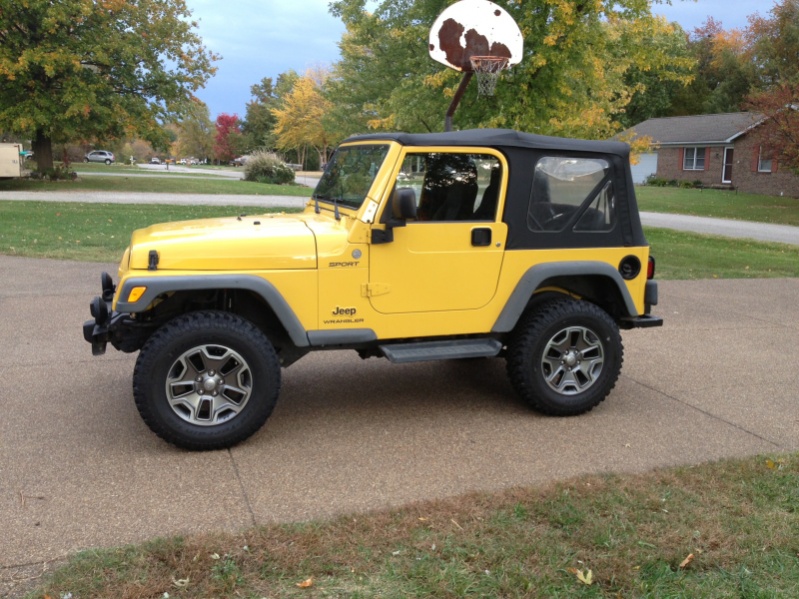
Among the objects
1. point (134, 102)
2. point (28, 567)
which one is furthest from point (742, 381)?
point (134, 102)

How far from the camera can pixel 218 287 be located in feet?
14.6

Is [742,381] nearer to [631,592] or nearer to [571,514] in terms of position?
[571,514]

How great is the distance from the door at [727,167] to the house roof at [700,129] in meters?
0.97

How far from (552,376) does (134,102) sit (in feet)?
93.8

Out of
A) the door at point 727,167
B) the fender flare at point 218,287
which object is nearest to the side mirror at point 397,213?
the fender flare at point 218,287

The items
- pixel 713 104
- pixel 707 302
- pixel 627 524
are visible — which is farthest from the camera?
pixel 713 104

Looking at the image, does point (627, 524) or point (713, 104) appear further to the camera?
point (713, 104)

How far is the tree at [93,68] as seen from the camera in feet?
89.1

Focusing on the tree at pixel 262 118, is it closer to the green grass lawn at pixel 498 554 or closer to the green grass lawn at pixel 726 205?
the green grass lawn at pixel 726 205

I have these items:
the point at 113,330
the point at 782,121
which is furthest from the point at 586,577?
the point at 782,121

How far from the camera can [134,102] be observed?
99.1ft

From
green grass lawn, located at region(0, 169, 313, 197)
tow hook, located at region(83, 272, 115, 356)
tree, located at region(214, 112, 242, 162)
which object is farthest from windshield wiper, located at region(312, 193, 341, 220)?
tree, located at region(214, 112, 242, 162)

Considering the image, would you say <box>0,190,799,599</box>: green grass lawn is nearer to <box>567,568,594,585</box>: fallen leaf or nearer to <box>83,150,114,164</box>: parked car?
<box>567,568,594,585</box>: fallen leaf

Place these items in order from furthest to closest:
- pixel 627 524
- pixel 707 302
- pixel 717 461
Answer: pixel 707 302 → pixel 717 461 → pixel 627 524
